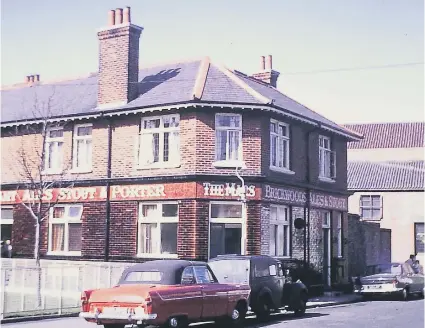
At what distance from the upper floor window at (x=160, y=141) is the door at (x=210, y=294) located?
7.94 metres

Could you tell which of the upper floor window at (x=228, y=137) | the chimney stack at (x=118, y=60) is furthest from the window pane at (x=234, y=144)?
the chimney stack at (x=118, y=60)

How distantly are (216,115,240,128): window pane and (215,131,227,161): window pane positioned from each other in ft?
0.95

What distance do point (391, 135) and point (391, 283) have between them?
40.1 m

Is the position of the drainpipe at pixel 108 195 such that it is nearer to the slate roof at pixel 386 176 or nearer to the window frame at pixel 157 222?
the window frame at pixel 157 222

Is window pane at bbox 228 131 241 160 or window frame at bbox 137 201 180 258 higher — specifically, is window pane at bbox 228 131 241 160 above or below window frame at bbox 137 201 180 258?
above

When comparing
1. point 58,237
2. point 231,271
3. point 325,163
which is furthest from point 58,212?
point 325,163

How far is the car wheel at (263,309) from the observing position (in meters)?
16.2

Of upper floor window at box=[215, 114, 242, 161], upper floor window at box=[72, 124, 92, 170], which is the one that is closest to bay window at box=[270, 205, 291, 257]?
upper floor window at box=[215, 114, 242, 161]

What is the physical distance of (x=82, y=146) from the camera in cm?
2430

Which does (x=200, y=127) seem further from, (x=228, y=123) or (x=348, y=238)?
(x=348, y=238)

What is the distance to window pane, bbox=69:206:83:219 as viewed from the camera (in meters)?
23.9

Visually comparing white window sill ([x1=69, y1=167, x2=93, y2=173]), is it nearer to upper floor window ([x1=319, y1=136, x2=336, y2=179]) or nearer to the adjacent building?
upper floor window ([x1=319, y1=136, x2=336, y2=179])

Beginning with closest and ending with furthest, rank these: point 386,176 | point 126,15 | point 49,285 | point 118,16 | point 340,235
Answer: point 49,285, point 126,15, point 118,16, point 340,235, point 386,176

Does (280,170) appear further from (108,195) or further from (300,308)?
(300,308)
